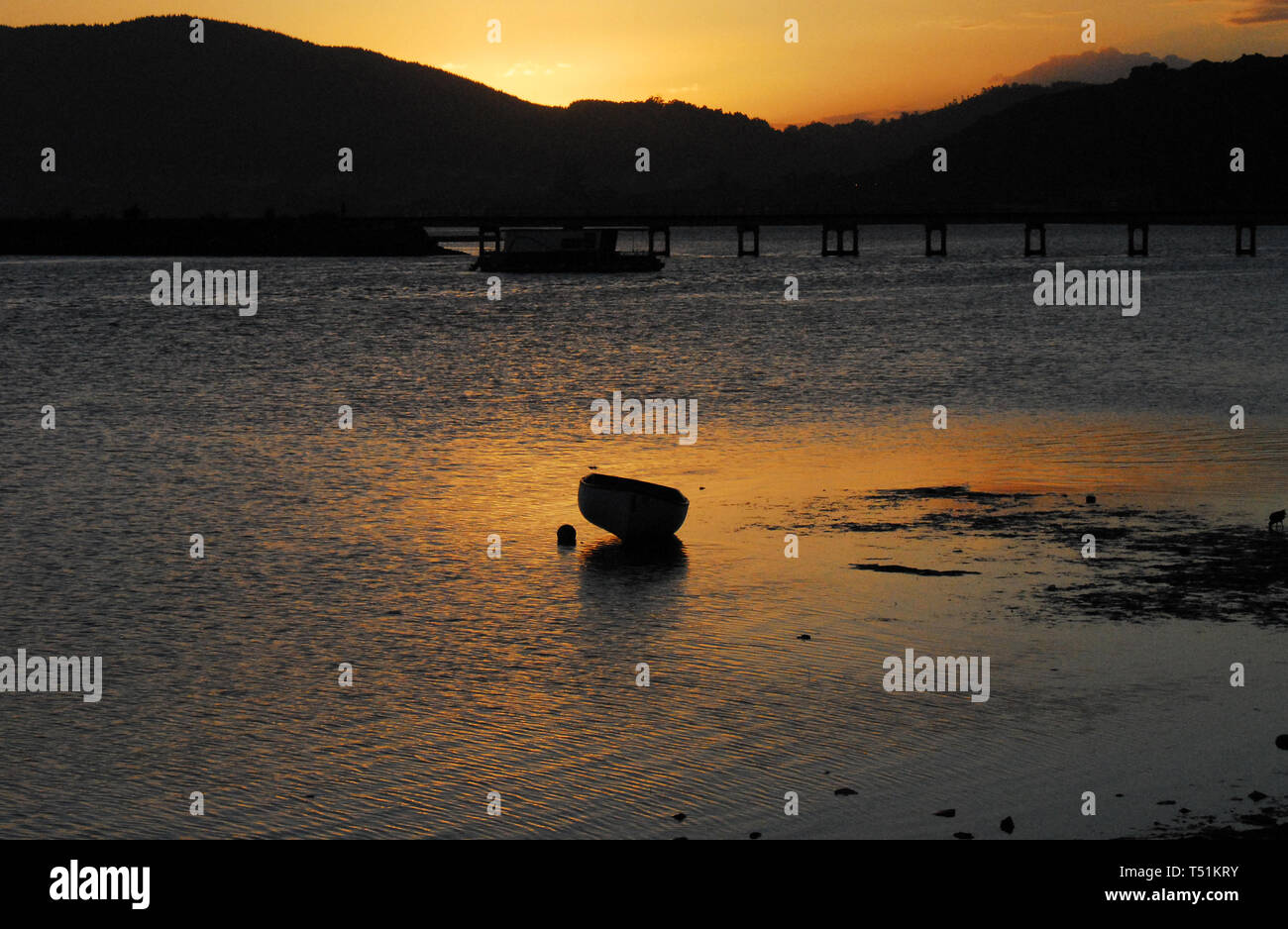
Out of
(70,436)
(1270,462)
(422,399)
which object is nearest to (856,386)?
(422,399)

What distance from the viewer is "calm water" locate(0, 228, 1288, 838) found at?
11695 mm

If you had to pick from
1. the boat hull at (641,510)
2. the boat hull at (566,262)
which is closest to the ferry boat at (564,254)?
the boat hull at (566,262)

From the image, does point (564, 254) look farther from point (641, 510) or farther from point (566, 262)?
point (641, 510)

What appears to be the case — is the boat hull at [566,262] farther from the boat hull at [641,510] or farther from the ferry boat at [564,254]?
the boat hull at [641,510]

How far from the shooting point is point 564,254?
164 meters

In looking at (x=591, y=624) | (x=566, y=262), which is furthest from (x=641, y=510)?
(x=566, y=262)

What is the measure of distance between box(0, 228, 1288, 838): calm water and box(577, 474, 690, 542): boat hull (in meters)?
0.67

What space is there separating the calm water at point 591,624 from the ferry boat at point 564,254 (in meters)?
118

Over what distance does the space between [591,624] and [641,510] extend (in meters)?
4.22

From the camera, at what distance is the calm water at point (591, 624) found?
11.7 meters

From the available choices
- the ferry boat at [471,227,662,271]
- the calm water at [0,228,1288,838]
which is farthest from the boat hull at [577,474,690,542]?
→ the ferry boat at [471,227,662,271]

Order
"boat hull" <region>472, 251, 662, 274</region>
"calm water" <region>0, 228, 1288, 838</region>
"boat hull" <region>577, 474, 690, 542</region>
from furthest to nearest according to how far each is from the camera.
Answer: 1. "boat hull" <region>472, 251, 662, 274</region>
2. "boat hull" <region>577, 474, 690, 542</region>
3. "calm water" <region>0, 228, 1288, 838</region>

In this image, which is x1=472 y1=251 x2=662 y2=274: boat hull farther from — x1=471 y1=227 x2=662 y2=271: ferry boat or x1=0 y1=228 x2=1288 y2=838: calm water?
x1=0 y1=228 x2=1288 y2=838: calm water
